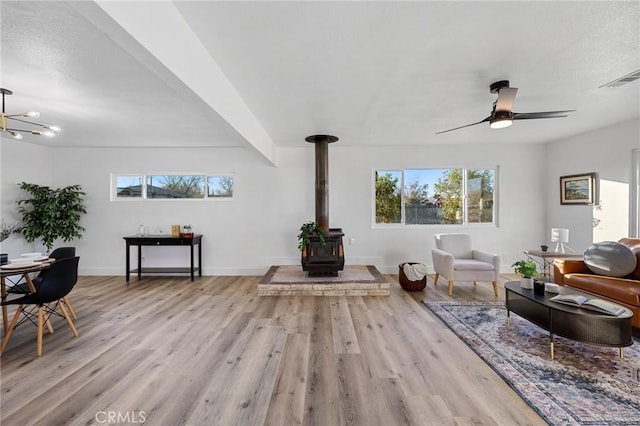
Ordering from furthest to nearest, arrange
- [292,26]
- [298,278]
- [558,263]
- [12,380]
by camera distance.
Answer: [298,278] < [558,263] < [12,380] < [292,26]

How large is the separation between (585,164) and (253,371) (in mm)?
5865

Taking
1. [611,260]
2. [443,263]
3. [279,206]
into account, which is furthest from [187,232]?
[611,260]

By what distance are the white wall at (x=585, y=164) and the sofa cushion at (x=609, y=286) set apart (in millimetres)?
1577

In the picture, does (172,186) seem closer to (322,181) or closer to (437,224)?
(322,181)

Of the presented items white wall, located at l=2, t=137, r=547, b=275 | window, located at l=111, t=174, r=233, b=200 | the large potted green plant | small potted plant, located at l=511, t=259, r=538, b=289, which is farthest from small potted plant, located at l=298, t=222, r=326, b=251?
the large potted green plant

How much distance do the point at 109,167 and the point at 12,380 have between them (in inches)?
175

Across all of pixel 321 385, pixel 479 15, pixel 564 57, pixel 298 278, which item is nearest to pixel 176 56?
pixel 479 15

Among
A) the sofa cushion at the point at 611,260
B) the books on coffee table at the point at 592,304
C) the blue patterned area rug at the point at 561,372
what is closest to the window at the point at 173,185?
the blue patterned area rug at the point at 561,372

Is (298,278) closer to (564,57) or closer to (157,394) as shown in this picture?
(157,394)

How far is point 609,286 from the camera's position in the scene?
3.00 meters

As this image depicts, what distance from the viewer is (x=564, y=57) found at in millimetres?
2303

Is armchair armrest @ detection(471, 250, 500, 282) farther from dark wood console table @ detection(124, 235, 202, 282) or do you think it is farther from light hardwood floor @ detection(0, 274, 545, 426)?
dark wood console table @ detection(124, 235, 202, 282)

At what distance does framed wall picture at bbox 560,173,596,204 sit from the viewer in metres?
4.51

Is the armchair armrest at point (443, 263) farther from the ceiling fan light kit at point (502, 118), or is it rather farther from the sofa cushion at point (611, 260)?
the ceiling fan light kit at point (502, 118)
